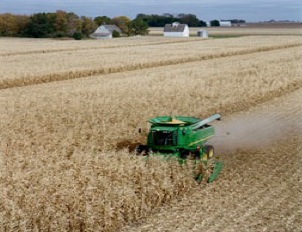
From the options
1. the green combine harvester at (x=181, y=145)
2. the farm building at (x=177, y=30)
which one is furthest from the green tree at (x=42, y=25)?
the green combine harvester at (x=181, y=145)

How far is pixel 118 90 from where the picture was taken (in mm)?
22875

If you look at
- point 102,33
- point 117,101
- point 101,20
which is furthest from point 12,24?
point 117,101

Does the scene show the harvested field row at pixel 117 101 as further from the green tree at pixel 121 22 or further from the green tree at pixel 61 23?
the green tree at pixel 121 22

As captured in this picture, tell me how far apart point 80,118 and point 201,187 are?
6.32 m

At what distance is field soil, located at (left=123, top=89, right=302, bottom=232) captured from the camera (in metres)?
9.17

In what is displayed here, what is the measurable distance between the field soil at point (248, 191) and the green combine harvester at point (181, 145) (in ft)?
1.06

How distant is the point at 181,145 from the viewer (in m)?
11.6

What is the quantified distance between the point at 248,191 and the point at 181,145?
6.17 feet

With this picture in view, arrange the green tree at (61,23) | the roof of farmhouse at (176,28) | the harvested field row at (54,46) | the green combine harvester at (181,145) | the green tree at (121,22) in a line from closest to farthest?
the green combine harvester at (181,145), the harvested field row at (54,46), the green tree at (61,23), the roof of farmhouse at (176,28), the green tree at (121,22)

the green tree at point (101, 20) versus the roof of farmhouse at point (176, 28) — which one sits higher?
the green tree at point (101, 20)

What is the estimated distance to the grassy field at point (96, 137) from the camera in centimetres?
839

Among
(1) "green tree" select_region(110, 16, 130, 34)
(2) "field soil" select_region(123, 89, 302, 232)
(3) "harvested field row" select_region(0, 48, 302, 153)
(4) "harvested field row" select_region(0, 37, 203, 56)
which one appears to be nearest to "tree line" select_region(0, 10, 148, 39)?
(1) "green tree" select_region(110, 16, 130, 34)

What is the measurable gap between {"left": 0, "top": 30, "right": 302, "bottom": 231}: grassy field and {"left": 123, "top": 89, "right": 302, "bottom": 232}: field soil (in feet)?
0.53

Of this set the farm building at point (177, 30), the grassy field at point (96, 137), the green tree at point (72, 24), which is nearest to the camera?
the grassy field at point (96, 137)
